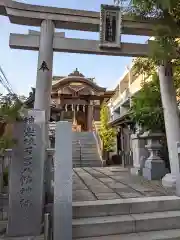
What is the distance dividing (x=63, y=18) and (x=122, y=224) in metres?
5.57

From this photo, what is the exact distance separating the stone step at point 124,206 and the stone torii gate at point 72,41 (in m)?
1.66

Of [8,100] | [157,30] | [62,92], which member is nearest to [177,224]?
[8,100]

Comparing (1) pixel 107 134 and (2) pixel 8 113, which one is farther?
(1) pixel 107 134

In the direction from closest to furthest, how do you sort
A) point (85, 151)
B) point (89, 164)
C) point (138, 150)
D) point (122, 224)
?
1. point (122, 224)
2. point (138, 150)
3. point (89, 164)
4. point (85, 151)

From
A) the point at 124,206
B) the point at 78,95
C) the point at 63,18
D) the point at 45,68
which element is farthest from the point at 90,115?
the point at 124,206

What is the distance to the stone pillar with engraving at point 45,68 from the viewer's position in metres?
6.18

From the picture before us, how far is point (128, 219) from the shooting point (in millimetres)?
4098

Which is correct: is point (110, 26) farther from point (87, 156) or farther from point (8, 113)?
point (87, 156)

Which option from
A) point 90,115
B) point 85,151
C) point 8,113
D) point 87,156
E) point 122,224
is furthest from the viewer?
point 90,115

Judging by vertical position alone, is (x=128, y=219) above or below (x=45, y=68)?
below

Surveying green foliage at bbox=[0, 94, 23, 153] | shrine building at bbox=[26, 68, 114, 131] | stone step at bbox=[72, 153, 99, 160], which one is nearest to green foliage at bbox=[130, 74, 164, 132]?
green foliage at bbox=[0, 94, 23, 153]

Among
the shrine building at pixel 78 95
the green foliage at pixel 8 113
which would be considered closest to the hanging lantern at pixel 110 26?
the green foliage at pixel 8 113

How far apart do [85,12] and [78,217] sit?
18.2 ft

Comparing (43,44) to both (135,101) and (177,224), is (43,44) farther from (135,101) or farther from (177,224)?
(177,224)
